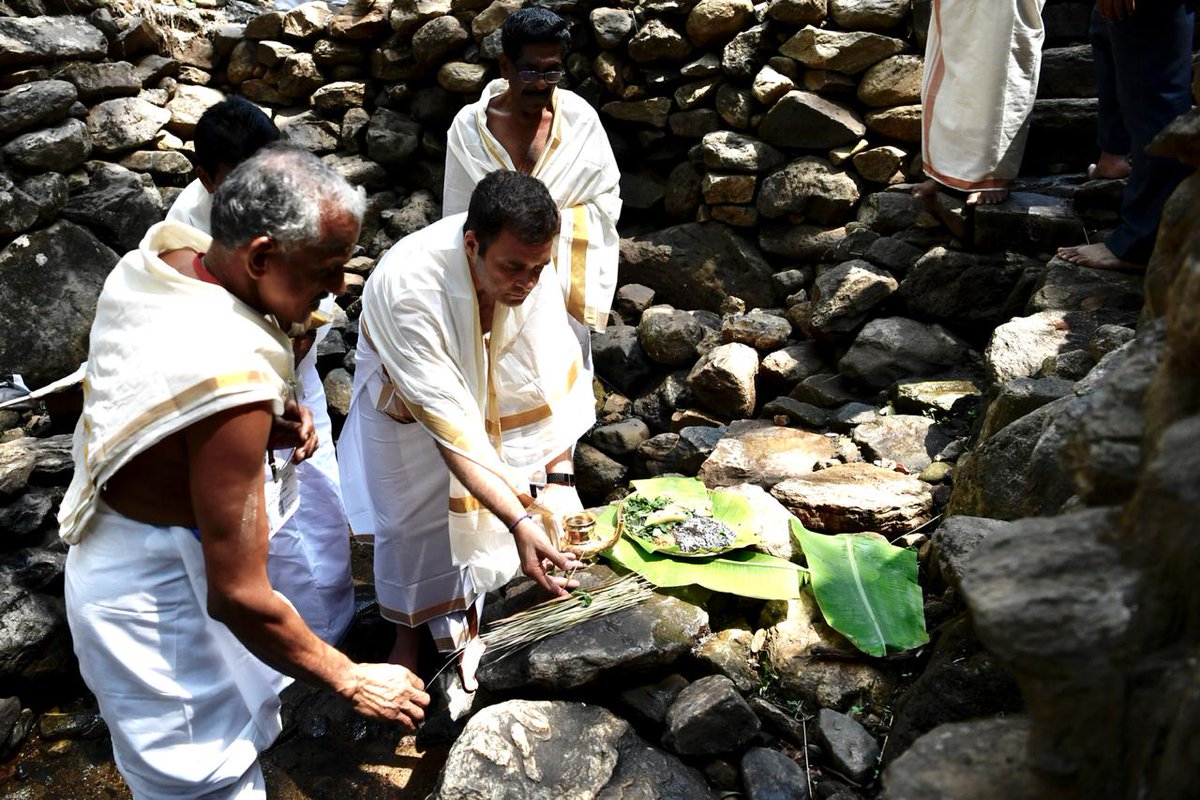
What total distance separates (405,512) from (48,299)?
353cm

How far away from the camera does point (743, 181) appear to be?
5820mm

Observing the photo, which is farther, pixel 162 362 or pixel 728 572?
pixel 728 572

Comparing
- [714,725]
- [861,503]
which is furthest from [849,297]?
[714,725]

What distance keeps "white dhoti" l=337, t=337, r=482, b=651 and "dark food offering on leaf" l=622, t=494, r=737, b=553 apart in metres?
0.67

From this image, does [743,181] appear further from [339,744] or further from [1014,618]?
[1014,618]

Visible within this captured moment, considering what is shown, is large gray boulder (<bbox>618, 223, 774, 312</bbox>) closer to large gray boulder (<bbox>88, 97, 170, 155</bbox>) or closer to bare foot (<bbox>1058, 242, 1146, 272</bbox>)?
bare foot (<bbox>1058, 242, 1146, 272</bbox>)

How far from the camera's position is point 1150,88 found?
372 cm

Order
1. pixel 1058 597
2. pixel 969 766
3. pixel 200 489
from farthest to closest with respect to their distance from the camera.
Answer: pixel 200 489
pixel 969 766
pixel 1058 597

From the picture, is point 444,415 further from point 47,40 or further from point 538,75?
point 47,40

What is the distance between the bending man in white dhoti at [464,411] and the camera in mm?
2857

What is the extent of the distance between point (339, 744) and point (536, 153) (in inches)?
104

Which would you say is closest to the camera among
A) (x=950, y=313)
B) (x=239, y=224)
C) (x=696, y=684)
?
(x=239, y=224)

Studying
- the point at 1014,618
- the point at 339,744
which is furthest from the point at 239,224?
the point at 339,744

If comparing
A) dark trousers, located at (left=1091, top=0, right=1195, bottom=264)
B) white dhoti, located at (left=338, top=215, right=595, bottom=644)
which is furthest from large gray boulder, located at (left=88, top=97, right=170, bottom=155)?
dark trousers, located at (left=1091, top=0, right=1195, bottom=264)
